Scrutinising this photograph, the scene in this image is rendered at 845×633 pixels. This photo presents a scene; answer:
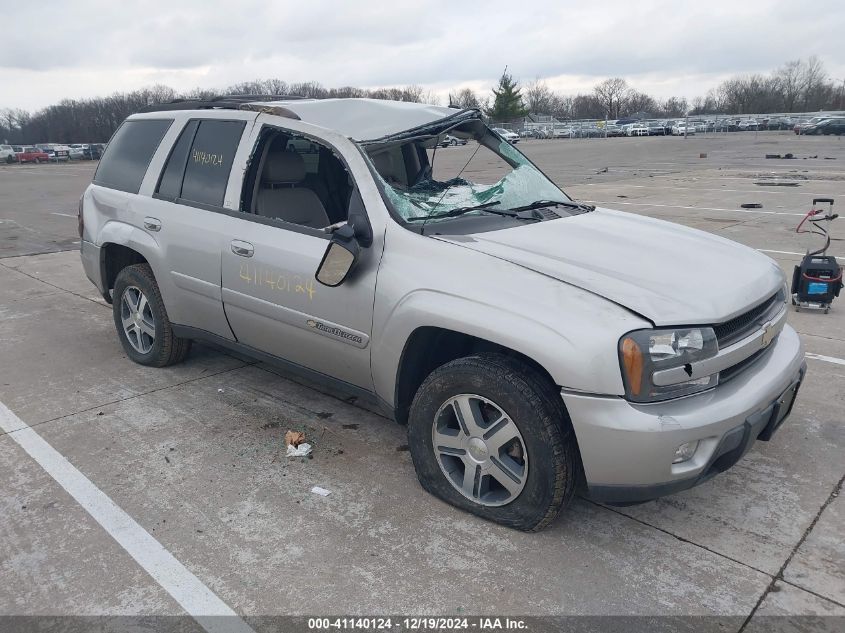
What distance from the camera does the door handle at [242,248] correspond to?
12.3 feet

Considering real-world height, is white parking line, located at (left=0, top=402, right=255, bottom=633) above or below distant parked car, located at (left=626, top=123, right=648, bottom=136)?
below

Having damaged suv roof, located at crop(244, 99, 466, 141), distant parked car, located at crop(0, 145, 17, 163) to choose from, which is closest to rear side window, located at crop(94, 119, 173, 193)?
damaged suv roof, located at crop(244, 99, 466, 141)

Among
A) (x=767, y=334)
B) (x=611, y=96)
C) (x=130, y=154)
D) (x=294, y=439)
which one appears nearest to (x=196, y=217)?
(x=130, y=154)

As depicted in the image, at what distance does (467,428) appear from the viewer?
298 cm

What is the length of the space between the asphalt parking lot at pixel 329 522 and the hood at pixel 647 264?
1002mm

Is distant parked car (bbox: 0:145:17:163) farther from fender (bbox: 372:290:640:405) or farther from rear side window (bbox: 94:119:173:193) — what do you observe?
fender (bbox: 372:290:640:405)

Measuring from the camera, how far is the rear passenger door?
13.1 feet

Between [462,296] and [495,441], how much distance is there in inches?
25.1

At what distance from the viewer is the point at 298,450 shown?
3.66m

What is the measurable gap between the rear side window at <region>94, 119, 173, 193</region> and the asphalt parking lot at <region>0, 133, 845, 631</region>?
136 centimetres

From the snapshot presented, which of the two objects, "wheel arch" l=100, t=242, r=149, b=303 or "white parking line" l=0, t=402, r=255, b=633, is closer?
"white parking line" l=0, t=402, r=255, b=633

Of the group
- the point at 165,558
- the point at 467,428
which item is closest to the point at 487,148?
the point at 467,428

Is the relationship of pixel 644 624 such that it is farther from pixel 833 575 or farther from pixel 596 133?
pixel 596 133

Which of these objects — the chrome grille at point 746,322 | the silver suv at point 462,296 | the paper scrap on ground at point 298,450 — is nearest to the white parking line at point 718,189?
the silver suv at point 462,296
